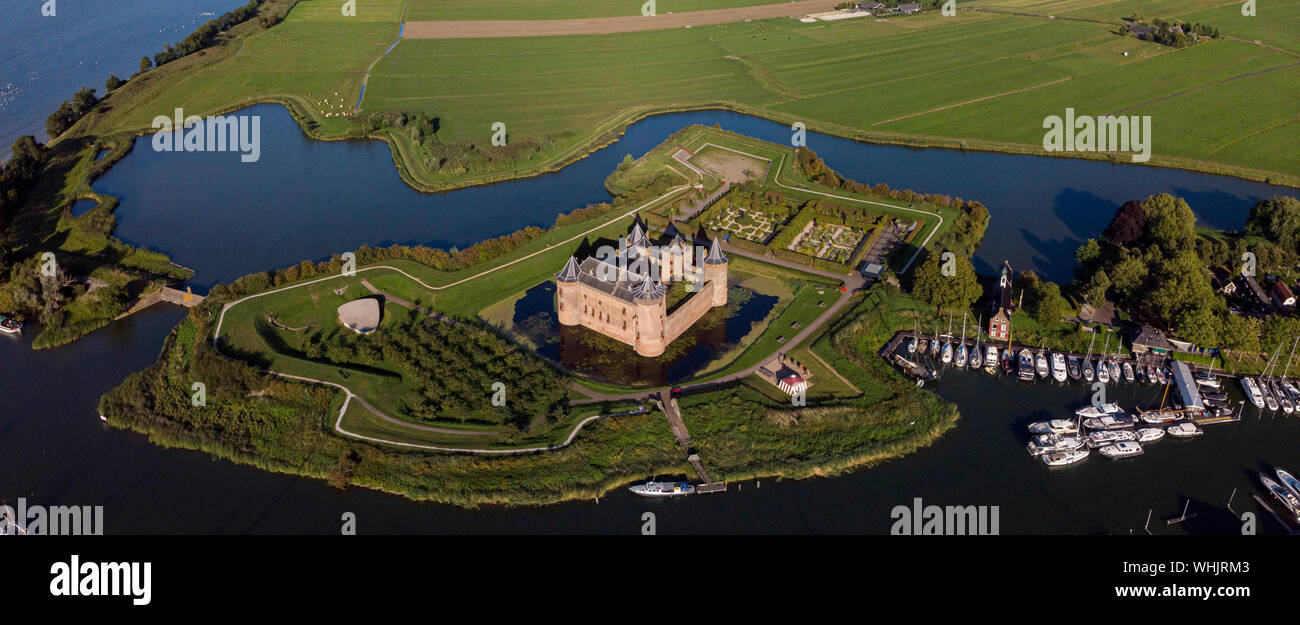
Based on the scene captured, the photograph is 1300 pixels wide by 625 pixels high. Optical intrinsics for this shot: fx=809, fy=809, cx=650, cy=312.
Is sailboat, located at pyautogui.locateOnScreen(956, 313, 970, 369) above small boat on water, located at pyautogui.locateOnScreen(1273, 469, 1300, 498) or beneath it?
above

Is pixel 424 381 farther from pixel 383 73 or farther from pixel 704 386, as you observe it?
pixel 383 73

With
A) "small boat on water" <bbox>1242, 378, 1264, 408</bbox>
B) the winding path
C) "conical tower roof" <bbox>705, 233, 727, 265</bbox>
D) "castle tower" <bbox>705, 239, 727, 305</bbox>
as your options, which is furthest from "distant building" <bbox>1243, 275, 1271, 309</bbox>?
"conical tower roof" <bbox>705, 233, 727, 265</bbox>

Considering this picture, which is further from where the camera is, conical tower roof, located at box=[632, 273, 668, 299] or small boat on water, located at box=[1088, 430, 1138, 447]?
conical tower roof, located at box=[632, 273, 668, 299]

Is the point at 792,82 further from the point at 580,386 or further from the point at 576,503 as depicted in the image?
the point at 576,503

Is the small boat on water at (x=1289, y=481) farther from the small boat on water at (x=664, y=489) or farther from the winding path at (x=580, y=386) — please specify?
the small boat on water at (x=664, y=489)

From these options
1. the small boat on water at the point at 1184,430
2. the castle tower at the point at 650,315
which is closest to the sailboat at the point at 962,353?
the small boat on water at the point at 1184,430

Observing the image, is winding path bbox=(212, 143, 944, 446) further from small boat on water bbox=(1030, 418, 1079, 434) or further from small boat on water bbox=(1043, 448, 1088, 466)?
small boat on water bbox=(1043, 448, 1088, 466)
